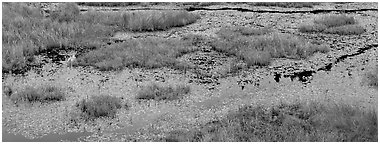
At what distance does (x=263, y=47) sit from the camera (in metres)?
16.9

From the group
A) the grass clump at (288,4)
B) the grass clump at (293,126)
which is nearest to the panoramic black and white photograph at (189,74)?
the grass clump at (293,126)

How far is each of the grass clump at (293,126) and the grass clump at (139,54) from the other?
14.0 feet

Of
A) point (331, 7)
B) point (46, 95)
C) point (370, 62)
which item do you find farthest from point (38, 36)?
point (331, 7)

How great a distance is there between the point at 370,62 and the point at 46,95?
969 centimetres

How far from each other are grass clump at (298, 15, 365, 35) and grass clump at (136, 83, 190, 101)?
7.65 meters

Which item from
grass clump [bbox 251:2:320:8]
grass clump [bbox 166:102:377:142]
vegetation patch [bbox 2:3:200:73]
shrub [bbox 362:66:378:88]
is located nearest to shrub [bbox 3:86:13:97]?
vegetation patch [bbox 2:3:200:73]

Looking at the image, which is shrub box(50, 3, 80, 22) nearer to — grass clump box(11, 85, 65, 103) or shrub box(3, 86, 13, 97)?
shrub box(3, 86, 13, 97)

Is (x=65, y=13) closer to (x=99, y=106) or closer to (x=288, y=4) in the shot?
(x=99, y=106)

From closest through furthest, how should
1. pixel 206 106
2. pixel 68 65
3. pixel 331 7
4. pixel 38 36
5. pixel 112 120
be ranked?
pixel 112 120 → pixel 206 106 → pixel 68 65 → pixel 38 36 → pixel 331 7

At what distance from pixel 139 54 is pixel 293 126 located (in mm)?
6623

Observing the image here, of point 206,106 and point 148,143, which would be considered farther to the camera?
point 206,106

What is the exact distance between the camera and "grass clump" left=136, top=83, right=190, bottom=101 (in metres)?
13.1

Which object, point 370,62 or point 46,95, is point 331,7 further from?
point 46,95

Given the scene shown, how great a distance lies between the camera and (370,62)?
1578cm
